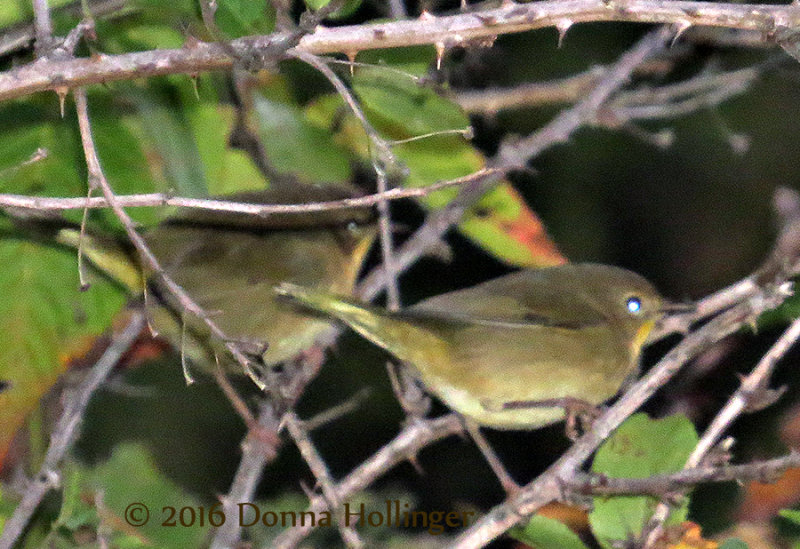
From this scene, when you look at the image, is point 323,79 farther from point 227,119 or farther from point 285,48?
point 285,48

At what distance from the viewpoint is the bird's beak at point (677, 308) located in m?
2.84

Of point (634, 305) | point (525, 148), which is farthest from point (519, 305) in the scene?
point (525, 148)

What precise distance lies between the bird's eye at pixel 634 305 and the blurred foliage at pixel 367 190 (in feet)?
0.57

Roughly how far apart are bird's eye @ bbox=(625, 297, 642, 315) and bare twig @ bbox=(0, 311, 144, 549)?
151 cm

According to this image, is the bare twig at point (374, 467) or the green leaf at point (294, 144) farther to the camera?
the green leaf at point (294, 144)

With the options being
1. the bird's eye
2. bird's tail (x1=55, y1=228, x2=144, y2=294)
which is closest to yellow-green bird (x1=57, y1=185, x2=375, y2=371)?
bird's tail (x1=55, y1=228, x2=144, y2=294)

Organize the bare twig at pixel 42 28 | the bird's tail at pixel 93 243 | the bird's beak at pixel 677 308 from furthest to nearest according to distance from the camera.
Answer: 1. the bird's beak at pixel 677 308
2. the bird's tail at pixel 93 243
3. the bare twig at pixel 42 28

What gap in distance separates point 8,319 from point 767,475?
183cm

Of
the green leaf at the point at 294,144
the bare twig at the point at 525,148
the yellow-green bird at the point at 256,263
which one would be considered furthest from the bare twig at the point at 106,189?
the bare twig at the point at 525,148

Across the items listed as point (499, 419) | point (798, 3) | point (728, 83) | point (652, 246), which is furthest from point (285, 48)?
point (652, 246)

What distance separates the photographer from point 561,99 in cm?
368

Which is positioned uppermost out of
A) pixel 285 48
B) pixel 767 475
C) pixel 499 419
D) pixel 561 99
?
pixel 561 99

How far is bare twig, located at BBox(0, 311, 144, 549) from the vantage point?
2322 millimetres

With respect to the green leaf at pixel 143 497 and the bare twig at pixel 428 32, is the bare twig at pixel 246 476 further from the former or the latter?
the bare twig at pixel 428 32
